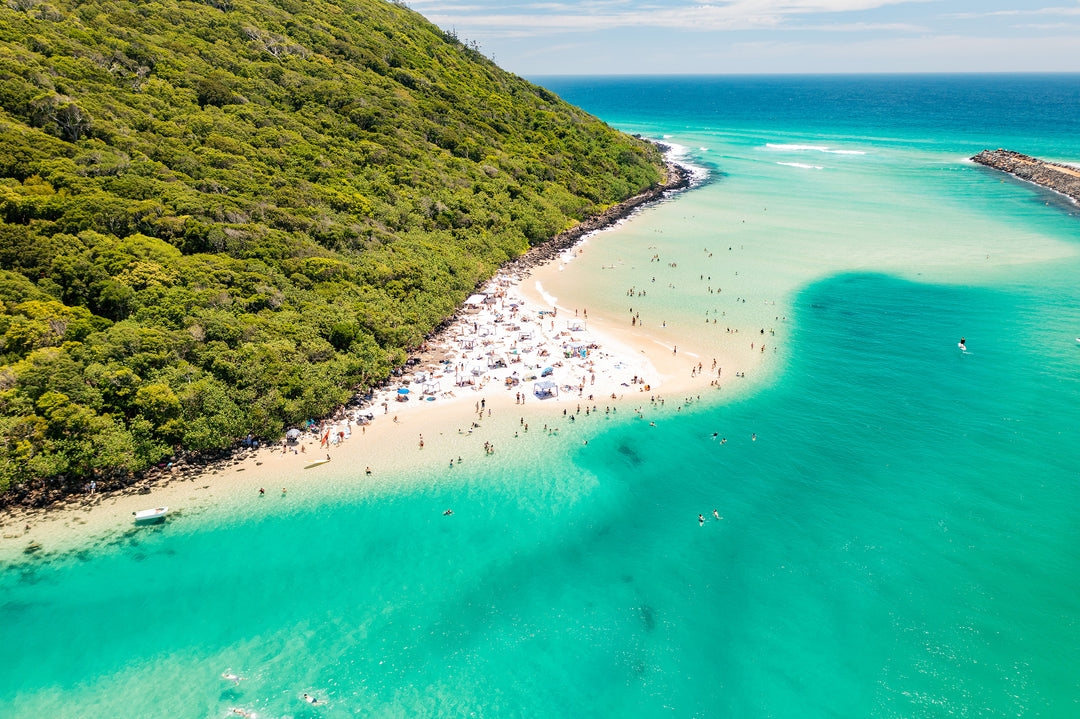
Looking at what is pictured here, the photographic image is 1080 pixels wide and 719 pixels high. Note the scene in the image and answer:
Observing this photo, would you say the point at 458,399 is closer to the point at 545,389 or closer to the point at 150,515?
the point at 545,389

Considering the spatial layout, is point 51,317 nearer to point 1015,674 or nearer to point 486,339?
point 486,339

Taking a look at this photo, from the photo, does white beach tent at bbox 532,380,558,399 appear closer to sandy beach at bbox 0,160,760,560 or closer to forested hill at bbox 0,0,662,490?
sandy beach at bbox 0,160,760,560

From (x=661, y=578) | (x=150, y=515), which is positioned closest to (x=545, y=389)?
(x=661, y=578)

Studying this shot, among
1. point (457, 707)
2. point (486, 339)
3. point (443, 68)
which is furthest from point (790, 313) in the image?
point (443, 68)

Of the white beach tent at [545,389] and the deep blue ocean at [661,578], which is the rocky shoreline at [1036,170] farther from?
the white beach tent at [545,389]

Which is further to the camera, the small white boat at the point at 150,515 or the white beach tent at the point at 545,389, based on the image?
the white beach tent at the point at 545,389

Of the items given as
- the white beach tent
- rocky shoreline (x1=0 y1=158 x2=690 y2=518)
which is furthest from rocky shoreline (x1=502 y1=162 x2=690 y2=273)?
rocky shoreline (x1=0 y1=158 x2=690 y2=518)

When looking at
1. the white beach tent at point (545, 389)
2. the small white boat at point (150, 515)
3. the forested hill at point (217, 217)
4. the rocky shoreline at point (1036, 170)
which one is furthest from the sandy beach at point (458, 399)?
the rocky shoreline at point (1036, 170)
